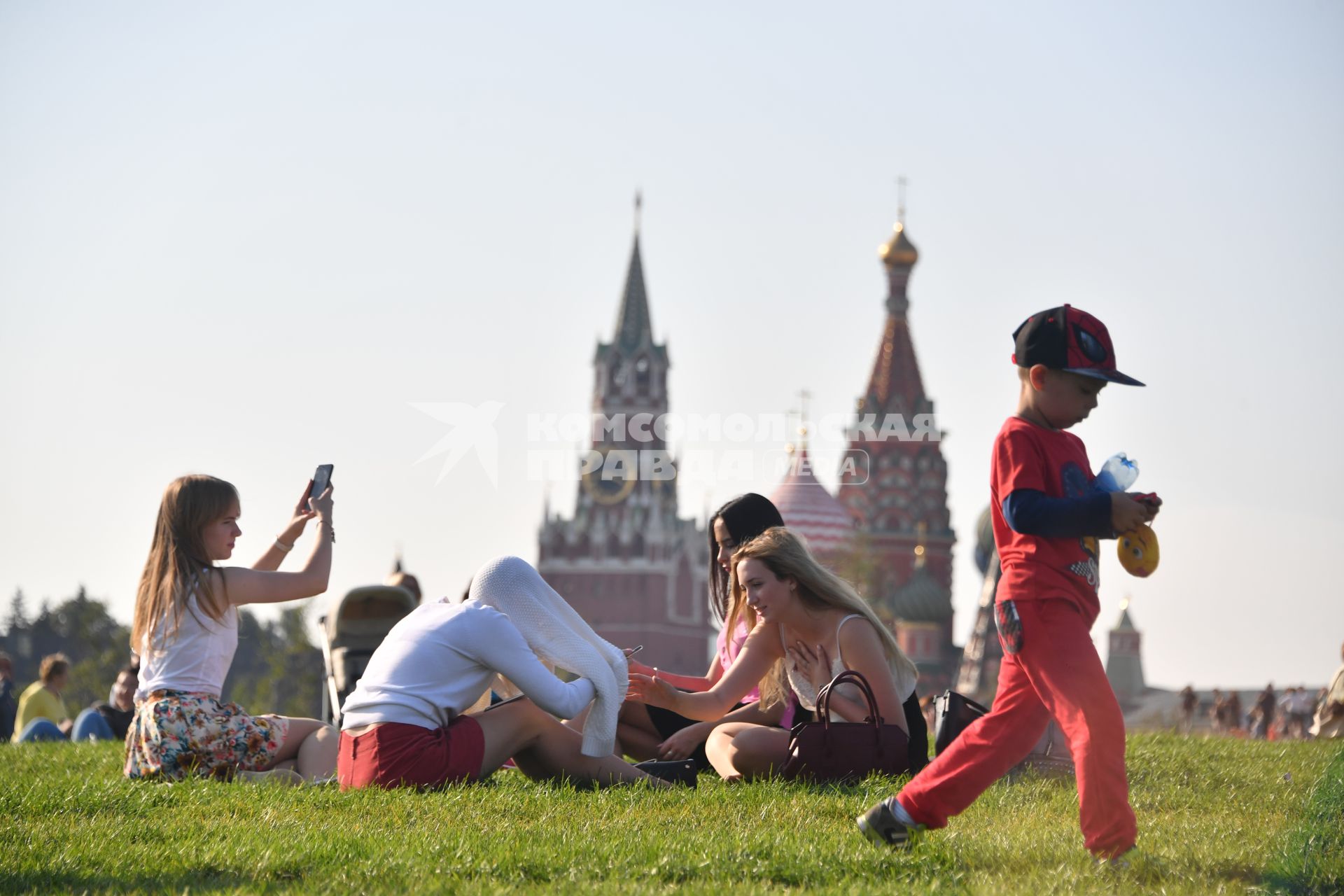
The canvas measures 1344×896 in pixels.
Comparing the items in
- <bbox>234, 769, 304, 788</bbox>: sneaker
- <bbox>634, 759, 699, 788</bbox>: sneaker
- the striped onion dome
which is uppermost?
the striped onion dome

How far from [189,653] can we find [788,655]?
2.07 m

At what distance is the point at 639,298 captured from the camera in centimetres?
9356

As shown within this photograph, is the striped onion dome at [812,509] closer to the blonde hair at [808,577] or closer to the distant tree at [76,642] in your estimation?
the distant tree at [76,642]

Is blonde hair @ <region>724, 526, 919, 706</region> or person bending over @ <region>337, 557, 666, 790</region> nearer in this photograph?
person bending over @ <region>337, 557, 666, 790</region>

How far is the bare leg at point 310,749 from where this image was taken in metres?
6.09

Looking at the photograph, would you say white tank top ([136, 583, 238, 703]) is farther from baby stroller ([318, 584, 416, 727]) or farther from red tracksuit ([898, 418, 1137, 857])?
baby stroller ([318, 584, 416, 727])

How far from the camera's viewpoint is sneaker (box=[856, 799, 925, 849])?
4371 mm

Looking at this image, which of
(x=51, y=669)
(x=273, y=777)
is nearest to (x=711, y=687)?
(x=273, y=777)

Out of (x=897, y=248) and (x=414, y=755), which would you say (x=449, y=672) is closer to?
(x=414, y=755)

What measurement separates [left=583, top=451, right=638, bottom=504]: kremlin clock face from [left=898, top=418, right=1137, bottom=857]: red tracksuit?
271ft

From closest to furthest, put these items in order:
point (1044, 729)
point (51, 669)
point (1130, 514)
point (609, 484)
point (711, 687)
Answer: point (1130, 514) < point (1044, 729) < point (711, 687) < point (51, 669) < point (609, 484)

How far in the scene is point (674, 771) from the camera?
5.75 m

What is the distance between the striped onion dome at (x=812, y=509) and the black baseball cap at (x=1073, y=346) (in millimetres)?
70630

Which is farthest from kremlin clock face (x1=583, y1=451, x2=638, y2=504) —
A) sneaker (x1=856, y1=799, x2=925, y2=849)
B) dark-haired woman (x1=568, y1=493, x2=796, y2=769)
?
sneaker (x1=856, y1=799, x2=925, y2=849)
